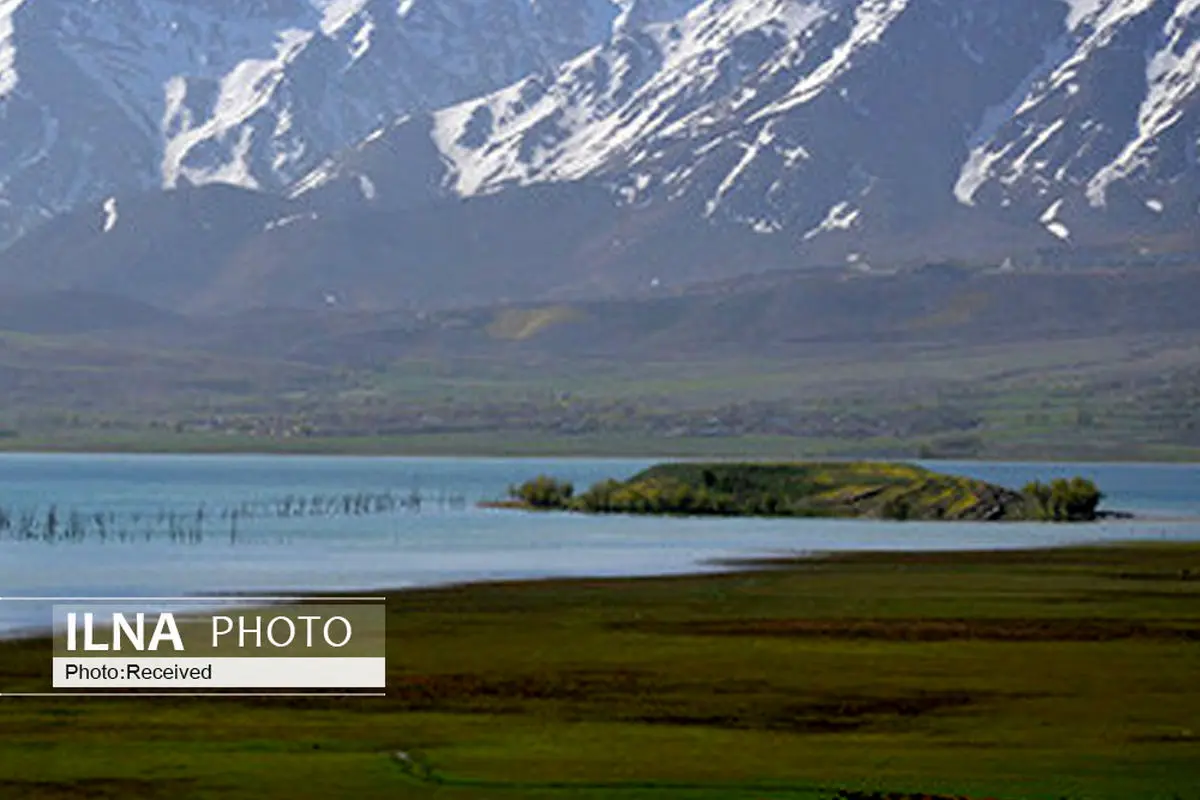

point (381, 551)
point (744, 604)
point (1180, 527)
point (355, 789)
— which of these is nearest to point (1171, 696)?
point (355, 789)

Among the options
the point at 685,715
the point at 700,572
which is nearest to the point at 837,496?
the point at 700,572

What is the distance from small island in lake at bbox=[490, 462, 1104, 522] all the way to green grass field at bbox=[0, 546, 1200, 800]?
91172 millimetres

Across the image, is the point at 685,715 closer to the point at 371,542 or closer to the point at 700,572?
the point at 700,572

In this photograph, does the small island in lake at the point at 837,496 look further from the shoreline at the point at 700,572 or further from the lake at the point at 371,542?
the shoreline at the point at 700,572

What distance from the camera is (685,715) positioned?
6162 centimetres

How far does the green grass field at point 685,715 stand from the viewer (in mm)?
51312

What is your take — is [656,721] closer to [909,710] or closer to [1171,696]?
[909,710]

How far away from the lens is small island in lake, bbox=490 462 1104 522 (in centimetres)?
18388

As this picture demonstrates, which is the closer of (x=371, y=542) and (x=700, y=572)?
(x=700, y=572)

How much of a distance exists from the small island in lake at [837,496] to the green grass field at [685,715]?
299 ft

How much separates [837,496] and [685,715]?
128841mm

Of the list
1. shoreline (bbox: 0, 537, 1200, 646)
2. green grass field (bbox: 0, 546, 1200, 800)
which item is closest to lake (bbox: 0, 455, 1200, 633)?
shoreline (bbox: 0, 537, 1200, 646)

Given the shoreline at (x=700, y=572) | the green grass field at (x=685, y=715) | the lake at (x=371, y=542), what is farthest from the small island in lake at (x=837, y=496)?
the green grass field at (x=685, y=715)

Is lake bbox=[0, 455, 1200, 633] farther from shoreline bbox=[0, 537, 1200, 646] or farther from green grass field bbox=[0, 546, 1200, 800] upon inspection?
A: green grass field bbox=[0, 546, 1200, 800]
